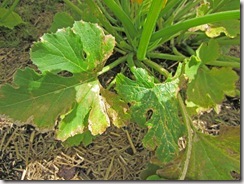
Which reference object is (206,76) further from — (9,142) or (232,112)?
(9,142)

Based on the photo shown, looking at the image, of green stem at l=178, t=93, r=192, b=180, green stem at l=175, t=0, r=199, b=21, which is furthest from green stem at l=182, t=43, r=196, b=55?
green stem at l=178, t=93, r=192, b=180

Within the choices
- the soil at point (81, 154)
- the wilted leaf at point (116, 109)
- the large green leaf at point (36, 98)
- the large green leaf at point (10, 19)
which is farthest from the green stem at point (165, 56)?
the large green leaf at point (10, 19)

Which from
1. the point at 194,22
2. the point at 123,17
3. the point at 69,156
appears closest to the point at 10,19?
the point at 123,17

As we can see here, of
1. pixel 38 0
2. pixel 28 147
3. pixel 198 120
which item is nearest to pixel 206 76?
pixel 198 120

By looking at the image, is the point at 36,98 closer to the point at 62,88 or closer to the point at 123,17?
the point at 62,88

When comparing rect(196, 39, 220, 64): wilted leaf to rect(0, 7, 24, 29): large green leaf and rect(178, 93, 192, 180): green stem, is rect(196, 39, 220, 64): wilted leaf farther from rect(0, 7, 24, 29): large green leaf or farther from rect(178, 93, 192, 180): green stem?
rect(0, 7, 24, 29): large green leaf

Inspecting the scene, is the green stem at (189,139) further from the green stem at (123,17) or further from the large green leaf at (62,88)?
the green stem at (123,17)

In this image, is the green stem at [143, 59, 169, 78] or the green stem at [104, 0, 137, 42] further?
the green stem at [143, 59, 169, 78]
